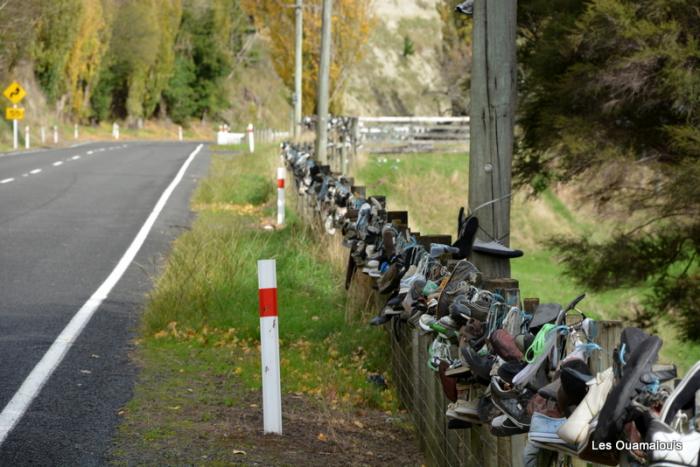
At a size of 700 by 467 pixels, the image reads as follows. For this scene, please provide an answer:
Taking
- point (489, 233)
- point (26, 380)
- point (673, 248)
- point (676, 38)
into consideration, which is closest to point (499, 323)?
point (489, 233)

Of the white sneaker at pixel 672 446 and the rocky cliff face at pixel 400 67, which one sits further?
the rocky cliff face at pixel 400 67

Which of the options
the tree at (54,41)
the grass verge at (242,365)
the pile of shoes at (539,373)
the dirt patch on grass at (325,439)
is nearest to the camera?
the pile of shoes at (539,373)

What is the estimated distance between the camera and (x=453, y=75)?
222 ft

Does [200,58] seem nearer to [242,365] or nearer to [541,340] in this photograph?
[242,365]

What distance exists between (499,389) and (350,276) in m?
6.27

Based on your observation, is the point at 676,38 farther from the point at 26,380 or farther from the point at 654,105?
the point at 26,380

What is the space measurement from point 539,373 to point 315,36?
4043cm

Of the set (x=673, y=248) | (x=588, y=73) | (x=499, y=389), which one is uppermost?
(x=588, y=73)

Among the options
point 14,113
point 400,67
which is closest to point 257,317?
point 14,113

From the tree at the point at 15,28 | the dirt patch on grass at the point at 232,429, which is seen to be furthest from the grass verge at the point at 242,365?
the tree at the point at 15,28

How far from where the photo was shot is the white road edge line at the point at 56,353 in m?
7.04

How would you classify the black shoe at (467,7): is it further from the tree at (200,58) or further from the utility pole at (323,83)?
the tree at (200,58)

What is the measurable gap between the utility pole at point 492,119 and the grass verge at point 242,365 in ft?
4.57

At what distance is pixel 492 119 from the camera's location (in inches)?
295
